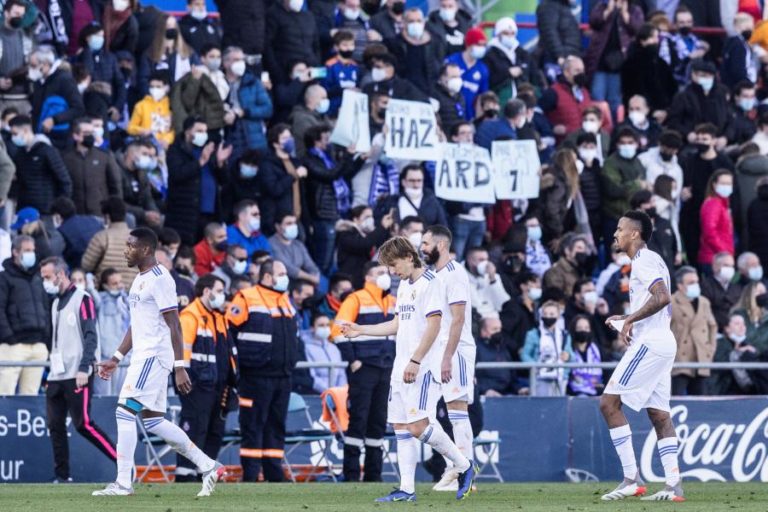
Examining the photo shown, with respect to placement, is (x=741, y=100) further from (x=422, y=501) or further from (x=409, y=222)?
(x=422, y=501)

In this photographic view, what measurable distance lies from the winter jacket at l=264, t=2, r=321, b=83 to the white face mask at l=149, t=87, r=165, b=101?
227 centimetres

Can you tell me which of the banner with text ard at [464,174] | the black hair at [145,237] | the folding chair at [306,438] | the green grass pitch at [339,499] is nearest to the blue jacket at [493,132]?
the banner with text ard at [464,174]

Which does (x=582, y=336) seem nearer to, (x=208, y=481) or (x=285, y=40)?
(x=285, y=40)

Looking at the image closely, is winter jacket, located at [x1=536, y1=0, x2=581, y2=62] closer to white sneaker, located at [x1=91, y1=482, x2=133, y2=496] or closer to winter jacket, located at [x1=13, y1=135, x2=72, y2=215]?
winter jacket, located at [x1=13, y1=135, x2=72, y2=215]

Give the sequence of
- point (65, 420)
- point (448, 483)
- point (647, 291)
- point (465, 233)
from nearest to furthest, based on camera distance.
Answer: point (647, 291), point (448, 483), point (65, 420), point (465, 233)

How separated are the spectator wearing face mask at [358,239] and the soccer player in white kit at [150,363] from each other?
23.6 ft

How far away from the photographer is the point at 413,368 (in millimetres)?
15617

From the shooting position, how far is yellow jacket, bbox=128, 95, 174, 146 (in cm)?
2470

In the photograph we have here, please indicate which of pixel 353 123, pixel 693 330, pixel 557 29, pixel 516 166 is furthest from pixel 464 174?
pixel 557 29

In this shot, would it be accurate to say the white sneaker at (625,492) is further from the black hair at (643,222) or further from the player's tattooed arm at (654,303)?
the black hair at (643,222)

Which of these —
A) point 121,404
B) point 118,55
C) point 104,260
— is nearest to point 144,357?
point 121,404

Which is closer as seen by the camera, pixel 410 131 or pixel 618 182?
pixel 410 131

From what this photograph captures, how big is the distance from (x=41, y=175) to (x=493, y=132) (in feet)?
21.6

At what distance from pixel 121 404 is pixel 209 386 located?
3606 millimetres
